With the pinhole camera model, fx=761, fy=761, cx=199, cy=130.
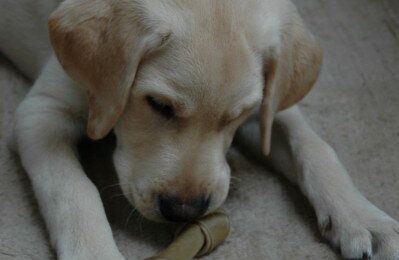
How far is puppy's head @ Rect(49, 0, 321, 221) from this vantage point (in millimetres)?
2314

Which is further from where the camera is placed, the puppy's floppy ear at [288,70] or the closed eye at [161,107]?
the puppy's floppy ear at [288,70]

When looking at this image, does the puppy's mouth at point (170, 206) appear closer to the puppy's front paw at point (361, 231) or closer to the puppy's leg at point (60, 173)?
the puppy's leg at point (60, 173)

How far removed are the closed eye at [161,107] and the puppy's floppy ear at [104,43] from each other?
0.25 ft

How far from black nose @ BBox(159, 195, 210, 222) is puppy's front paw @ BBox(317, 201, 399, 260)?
19.3 inches

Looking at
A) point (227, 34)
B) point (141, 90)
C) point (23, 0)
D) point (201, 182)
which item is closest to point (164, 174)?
point (201, 182)

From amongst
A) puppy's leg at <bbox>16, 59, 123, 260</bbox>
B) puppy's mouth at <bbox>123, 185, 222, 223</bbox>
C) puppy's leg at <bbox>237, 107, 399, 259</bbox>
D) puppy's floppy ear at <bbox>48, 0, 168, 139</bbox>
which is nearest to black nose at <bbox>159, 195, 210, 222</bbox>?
puppy's mouth at <bbox>123, 185, 222, 223</bbox>

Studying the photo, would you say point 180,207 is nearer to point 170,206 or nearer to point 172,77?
point 170,206

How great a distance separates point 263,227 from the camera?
9.07ft

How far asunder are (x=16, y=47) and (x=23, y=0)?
226 millimetres

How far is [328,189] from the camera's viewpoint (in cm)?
270

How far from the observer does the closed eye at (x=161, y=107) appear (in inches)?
93.8

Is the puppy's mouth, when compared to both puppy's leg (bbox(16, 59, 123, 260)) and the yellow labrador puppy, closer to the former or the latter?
the yellow labrador puppy

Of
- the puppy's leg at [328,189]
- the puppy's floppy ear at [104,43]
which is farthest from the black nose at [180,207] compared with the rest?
the puppy's leg at [328,189]

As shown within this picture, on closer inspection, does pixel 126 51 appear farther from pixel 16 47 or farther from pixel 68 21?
pixel 16 47
